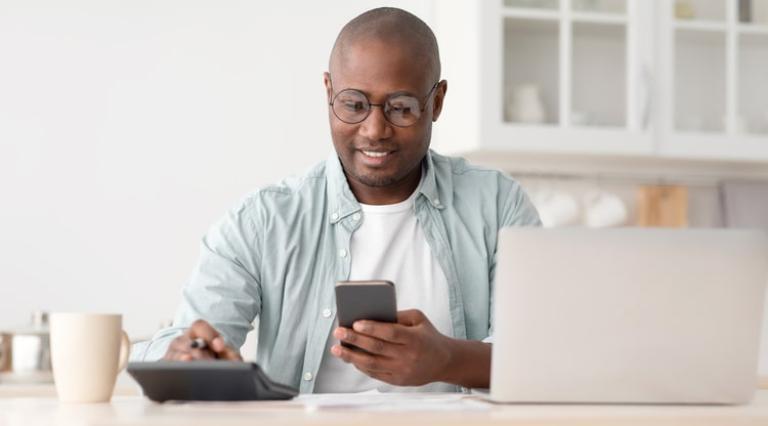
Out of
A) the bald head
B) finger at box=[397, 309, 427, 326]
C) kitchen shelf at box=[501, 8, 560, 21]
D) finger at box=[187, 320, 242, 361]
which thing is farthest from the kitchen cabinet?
finger at box=[187, 320, 242, 361]

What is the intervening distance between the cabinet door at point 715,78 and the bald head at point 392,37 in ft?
4.55

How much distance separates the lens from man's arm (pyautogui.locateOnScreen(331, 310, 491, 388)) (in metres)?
1.47

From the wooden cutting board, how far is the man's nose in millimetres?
1689

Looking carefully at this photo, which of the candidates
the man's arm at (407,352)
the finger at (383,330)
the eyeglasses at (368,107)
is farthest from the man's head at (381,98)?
the finger at (383,330)

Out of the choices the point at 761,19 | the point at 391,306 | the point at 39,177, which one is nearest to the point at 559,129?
the point at 761,19

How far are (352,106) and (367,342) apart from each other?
1.93 feet

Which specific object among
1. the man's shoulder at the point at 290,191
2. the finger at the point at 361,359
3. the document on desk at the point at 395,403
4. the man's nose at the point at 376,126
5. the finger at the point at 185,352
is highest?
the man's nose at the point at 376,126

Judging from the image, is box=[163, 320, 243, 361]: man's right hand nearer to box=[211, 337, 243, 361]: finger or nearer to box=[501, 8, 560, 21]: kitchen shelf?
box=[211, 337, 243, 361]: finger

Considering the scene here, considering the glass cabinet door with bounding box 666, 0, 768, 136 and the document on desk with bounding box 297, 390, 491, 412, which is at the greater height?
the glass cabinet door with bounding box 666, 0, 768, 136

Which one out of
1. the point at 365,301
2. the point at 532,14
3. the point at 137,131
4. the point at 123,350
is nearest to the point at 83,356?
the point at 123,350

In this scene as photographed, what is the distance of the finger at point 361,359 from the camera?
1.49 meters

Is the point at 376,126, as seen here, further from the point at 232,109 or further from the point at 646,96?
the point at 646,96

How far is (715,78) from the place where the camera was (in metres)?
3.33

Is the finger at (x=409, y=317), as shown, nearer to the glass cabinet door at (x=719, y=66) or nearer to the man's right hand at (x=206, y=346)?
the man's right hand at (x=206, y=346)
